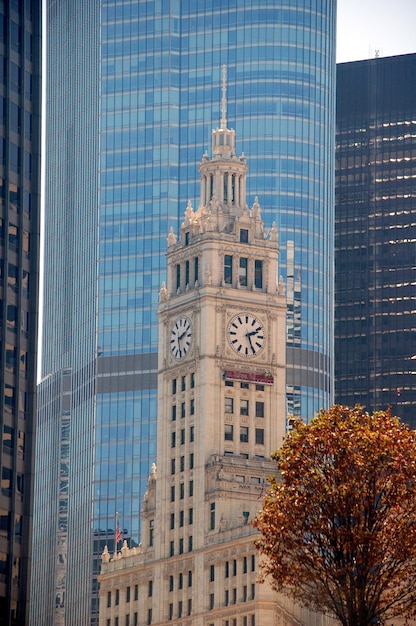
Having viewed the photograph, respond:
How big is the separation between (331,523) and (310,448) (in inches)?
227

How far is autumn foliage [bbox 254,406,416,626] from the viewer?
141875 millimetres

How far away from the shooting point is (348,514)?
142 metres

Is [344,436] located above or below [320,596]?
above

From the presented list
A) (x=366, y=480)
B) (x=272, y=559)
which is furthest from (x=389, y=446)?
(x=272, y=559)

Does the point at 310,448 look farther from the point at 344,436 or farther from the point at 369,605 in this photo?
the point at 369,605

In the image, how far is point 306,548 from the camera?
144 m

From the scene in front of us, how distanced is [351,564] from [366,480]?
5.93 m

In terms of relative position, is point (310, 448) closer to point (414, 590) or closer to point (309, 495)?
point (309, 495)

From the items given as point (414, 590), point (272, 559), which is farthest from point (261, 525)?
point (414, 590)

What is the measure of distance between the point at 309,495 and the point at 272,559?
19.7 feet

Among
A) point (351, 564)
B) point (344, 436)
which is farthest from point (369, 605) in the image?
point (344, 436)

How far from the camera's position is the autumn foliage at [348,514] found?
142 meters

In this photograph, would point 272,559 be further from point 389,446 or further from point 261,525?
point 389,446

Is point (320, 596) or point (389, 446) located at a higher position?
point (389, 446)
